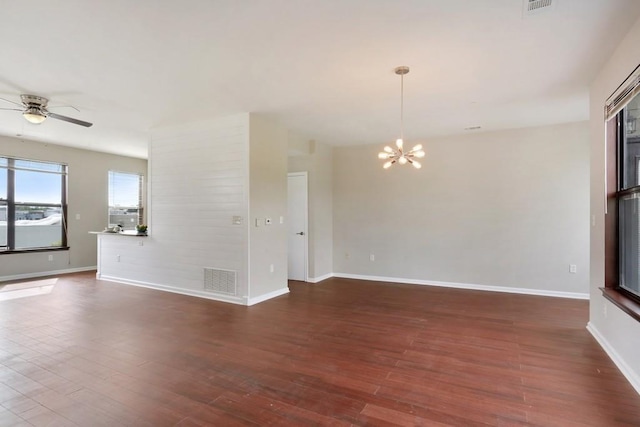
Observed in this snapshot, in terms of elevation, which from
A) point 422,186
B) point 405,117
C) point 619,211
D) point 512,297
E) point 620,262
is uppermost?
point 405,117

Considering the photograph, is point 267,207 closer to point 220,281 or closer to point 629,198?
point 220,281

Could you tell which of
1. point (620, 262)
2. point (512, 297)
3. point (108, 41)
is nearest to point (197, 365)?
point (108, 41)

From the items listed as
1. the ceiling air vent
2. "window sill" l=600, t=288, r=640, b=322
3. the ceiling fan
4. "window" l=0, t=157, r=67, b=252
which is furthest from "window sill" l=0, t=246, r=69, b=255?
"window sill" l=600, t=288, r=640, b=322

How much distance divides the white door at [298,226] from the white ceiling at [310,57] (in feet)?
5.84

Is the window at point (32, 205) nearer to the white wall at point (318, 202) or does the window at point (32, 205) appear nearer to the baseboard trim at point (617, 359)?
the white wall at point (318, 202)

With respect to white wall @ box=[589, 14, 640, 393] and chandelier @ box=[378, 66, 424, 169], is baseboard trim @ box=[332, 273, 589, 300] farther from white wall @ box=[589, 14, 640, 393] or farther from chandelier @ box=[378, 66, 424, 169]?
chandelier @ box=[378, 66, 424, 169]

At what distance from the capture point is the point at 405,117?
5.01 m

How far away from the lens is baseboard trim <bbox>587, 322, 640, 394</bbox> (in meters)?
2.52

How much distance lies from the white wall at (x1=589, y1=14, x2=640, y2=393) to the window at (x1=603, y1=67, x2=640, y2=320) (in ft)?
0.38

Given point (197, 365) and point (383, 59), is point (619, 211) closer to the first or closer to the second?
point (383, 59)

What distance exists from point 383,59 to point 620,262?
2957 millimetres

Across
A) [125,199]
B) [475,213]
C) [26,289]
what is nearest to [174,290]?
[26,289]

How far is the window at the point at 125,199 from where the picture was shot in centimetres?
827

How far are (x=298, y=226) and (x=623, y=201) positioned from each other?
4.86 meters
